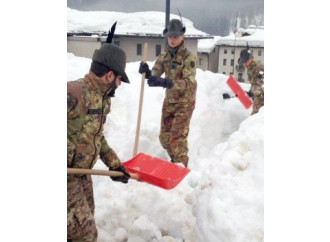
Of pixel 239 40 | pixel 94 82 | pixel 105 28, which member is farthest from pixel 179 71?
pixel 94 82

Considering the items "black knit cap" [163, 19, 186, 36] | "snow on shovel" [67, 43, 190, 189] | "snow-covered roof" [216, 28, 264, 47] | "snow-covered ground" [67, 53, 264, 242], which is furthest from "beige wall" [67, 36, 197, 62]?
"snow on shovel" [67, 43, 190, 189]

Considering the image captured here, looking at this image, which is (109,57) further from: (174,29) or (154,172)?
(174,29)

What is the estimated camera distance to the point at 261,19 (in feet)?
6.53

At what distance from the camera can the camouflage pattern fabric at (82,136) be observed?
6.47 ft

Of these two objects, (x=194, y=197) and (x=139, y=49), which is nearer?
(x=194, y=197)

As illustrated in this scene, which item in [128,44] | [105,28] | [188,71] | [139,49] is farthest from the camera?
[188,71]

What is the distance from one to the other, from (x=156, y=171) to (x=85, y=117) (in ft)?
3.02

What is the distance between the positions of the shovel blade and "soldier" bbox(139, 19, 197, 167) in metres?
0.86

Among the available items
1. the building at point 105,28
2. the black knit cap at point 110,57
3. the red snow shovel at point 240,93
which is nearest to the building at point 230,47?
the building at point 105,28

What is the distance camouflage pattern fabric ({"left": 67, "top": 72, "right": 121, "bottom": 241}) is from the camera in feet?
6.47

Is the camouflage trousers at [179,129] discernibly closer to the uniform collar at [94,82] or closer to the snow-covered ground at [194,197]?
the snow-covered ground at [194,197]

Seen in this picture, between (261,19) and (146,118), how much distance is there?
9.61ft

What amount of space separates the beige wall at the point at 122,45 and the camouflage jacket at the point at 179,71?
0.59ft

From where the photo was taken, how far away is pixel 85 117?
79.4 inches
